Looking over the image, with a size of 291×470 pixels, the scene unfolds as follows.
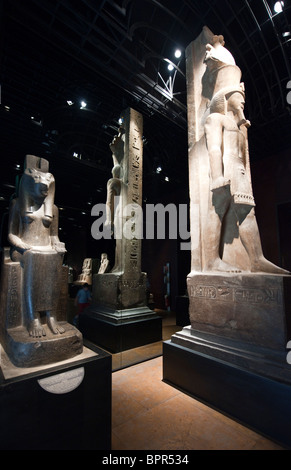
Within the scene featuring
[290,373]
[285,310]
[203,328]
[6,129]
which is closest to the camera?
[290,373]

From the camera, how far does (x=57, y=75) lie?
431 cm

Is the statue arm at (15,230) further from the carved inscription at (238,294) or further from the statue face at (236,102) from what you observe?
the statue face at (236,102)

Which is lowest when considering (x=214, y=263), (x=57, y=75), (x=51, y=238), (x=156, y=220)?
(x=214, y=263)

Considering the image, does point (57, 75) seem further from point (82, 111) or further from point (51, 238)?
point (51, 238)

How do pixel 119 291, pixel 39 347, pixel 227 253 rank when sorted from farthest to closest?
pixel 119 291, pixel 227 253, pixel 39 347

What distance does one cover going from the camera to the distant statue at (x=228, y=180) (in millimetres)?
2227

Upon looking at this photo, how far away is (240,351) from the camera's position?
1.89 metres

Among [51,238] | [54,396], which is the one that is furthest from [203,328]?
[51,238]

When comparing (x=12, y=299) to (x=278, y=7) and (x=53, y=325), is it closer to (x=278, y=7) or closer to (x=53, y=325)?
(x=53, y=325)

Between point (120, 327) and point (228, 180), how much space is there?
281 cm

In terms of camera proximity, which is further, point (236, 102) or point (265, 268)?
point (236, 102)

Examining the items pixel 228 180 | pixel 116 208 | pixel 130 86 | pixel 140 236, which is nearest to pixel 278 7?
pixel 130 86

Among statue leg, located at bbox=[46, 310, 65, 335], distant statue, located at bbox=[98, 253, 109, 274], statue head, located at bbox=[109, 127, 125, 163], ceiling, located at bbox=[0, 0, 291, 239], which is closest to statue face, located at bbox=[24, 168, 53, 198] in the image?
statue leg, located at bbox=[46, 310, 65, 335]

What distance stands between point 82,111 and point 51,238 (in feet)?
15.4
